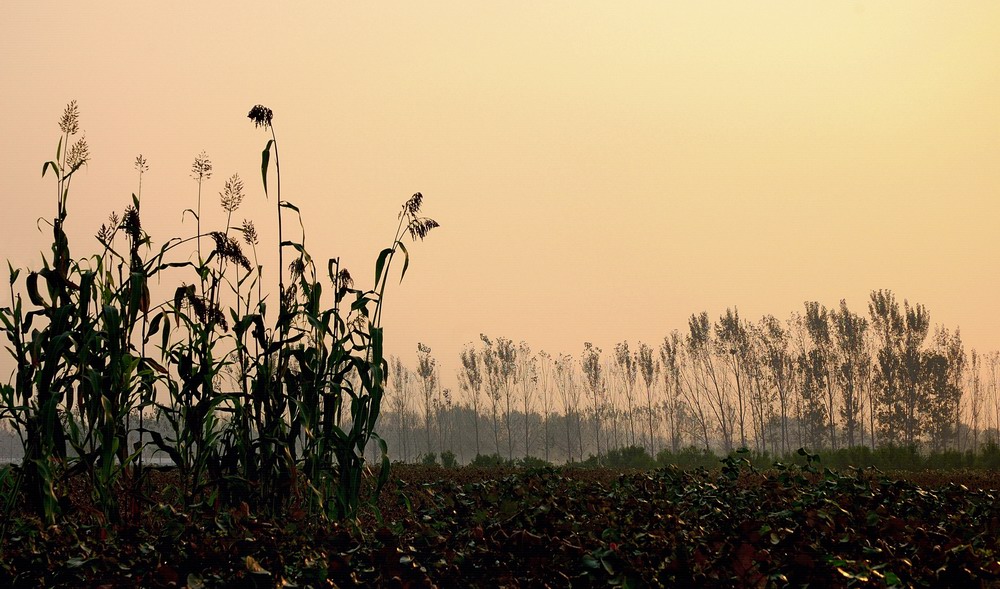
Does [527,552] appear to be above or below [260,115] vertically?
below

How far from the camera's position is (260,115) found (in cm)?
534

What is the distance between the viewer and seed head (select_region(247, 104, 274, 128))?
5332mm

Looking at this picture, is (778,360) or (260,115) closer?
(260,115)

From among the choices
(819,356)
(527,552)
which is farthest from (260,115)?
(819,356)

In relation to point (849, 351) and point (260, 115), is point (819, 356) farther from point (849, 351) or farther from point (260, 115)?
point (260, 115)

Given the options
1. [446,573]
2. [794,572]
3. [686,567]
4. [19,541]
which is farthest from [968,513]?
[19,541]

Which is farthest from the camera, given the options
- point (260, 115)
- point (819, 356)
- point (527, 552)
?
point (819, 356)

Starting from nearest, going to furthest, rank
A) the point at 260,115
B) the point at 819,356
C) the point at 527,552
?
the point at 527,552, the point at 260,115, the point at 819,356

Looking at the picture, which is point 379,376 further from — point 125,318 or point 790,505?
point 790,505

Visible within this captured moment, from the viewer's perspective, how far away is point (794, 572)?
2.97 meters

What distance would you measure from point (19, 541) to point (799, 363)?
38.7 m

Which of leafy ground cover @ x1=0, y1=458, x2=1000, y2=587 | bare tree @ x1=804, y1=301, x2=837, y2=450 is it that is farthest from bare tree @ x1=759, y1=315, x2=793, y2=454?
leafy ground cover @ x1=0, y1=458, x2=1000, y2=587

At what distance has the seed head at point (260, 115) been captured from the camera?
17.5 feet

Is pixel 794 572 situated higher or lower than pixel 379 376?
lower
